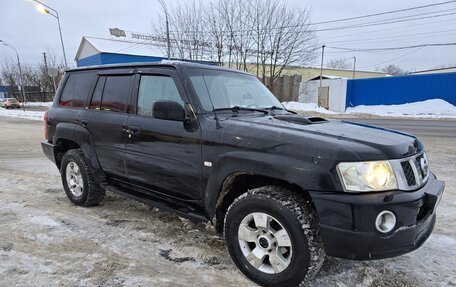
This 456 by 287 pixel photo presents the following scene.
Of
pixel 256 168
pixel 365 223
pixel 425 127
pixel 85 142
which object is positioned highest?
pixel 256 168

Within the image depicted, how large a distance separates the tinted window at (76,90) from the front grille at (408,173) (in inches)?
153

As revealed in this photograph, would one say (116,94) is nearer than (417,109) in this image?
Yes

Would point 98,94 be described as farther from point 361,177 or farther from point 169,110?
point 361,177

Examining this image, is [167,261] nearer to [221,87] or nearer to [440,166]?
[221,87]

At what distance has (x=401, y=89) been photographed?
28125mm

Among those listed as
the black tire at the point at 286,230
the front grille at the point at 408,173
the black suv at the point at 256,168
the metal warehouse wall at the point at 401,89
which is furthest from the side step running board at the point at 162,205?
the metal warehouse wall at the point at 401,89

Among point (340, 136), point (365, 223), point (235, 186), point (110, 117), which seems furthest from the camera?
point (110, 117)

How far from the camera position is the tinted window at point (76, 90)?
476cm

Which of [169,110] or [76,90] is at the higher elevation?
[76,90]

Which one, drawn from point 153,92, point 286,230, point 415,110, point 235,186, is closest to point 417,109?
point 415,110

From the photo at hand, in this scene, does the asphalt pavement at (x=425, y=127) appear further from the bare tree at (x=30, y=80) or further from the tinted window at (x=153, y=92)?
the bare tree at (x=30, y=80)

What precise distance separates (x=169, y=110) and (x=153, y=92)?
75 cm

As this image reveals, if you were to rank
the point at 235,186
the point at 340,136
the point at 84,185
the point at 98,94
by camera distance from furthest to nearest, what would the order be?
the point at 84,185 < the point at 98,94 < the point at 235,186 < the point at 340,136

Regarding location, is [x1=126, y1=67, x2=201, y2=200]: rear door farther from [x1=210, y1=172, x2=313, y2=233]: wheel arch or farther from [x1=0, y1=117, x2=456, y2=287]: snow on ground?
[x1=0, y1=117, x2=456, y2=287]: snow on ground
